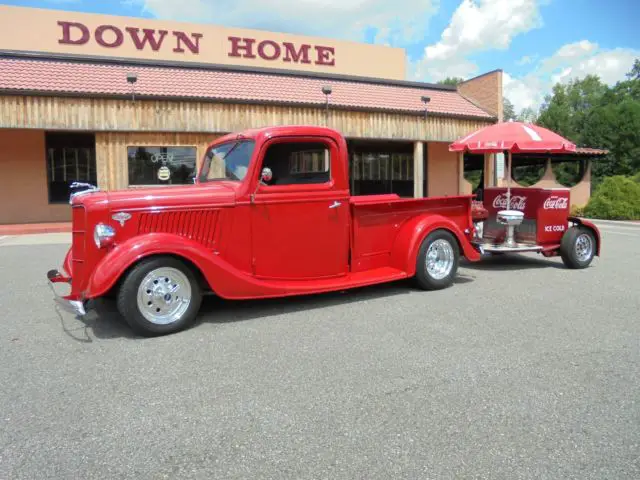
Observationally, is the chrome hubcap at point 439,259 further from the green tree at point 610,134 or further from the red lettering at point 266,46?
the green tree at point 610,134

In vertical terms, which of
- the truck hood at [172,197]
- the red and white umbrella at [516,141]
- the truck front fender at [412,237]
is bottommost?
the truck front fender at [412,237]

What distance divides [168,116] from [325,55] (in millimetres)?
11895

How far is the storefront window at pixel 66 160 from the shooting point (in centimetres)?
1683

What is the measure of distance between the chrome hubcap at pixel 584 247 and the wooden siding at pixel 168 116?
30.5 ft

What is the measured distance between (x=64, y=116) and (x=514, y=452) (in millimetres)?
14172

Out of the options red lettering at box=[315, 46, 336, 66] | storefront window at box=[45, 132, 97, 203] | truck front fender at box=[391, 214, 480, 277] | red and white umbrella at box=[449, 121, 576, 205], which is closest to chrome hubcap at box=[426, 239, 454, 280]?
truck front fender at box=[391, 214, 480, 277]

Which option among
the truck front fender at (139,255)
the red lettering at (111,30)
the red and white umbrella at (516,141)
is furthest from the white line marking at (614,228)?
the red lettering at (111,30)

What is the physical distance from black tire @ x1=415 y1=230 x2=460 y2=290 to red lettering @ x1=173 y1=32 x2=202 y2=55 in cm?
1832

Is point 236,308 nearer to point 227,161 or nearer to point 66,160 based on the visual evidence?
point 227,161

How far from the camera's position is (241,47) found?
74.5 ft

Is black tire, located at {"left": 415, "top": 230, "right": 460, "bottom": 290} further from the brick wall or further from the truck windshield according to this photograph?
the brick wall

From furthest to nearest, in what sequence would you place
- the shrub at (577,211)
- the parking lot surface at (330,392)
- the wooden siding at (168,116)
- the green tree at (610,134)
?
the green tree at (610,134)
the shrub at (577,211)
the wooden siding at (168,116)
the parking lot surface at (330,392)

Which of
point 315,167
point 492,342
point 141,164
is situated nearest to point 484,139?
point 315,167

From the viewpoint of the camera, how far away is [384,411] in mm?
3219
